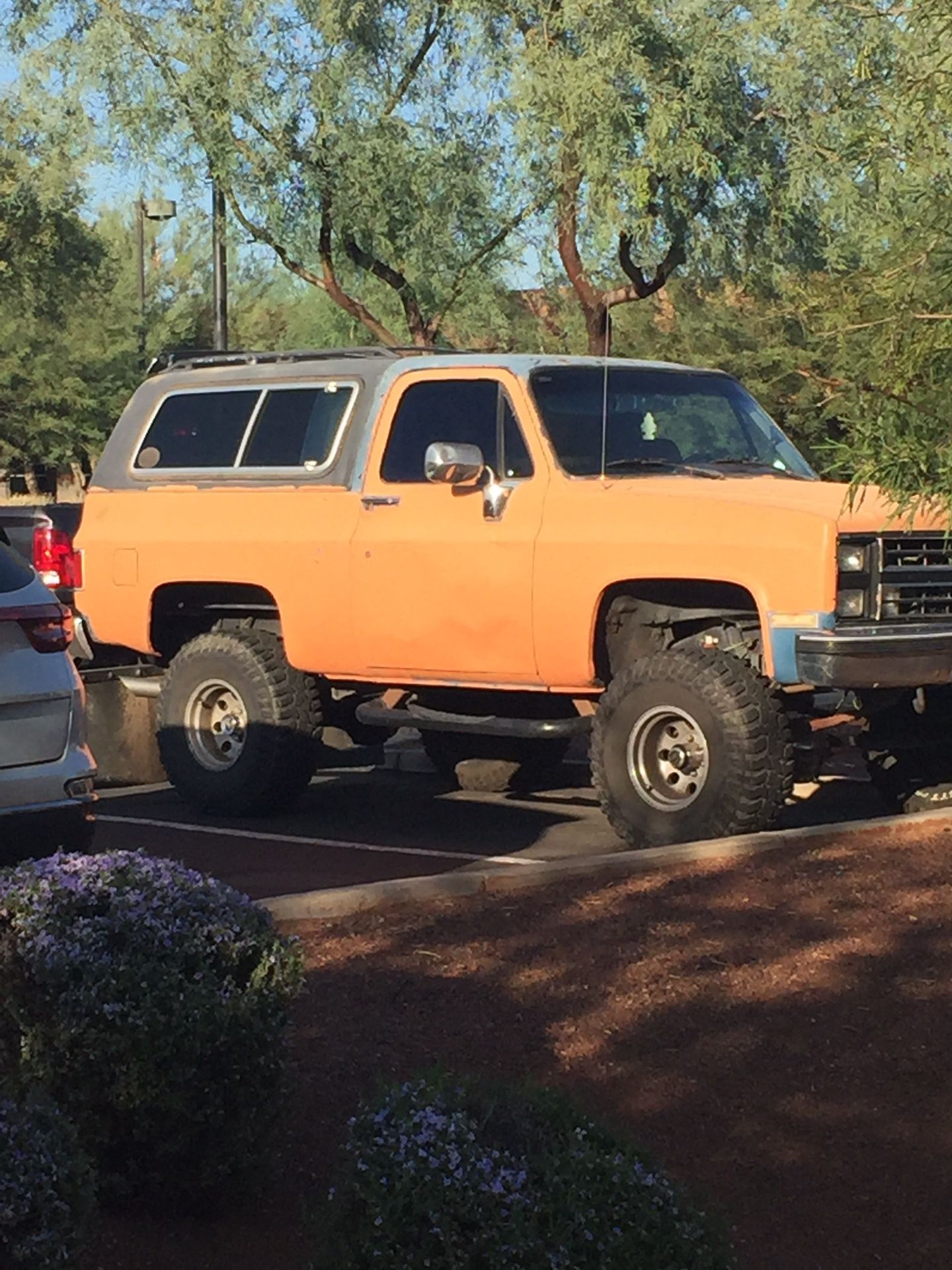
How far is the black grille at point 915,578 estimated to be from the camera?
927 cm

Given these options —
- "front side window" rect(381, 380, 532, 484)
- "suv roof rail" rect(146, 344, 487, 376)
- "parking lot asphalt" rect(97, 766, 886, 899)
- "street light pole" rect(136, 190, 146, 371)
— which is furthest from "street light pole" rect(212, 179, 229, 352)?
"street light pole" rect(136, 190, 146, 371)

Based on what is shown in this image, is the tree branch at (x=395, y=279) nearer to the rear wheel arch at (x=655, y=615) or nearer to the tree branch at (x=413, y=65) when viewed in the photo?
the tree branch at (x=413, y=65)

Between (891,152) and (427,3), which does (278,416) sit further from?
(427,3)

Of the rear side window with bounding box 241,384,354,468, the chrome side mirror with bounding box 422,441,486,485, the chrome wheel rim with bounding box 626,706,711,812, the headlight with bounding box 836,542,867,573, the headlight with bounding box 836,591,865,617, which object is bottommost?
the chrome wheel rim with bounding box 626,706,711,812

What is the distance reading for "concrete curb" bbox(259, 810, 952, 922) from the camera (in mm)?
7094

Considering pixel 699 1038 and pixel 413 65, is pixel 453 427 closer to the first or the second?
pixel 699 1038

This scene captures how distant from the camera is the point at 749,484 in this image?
31.9 ft

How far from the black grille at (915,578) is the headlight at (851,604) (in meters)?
0.08

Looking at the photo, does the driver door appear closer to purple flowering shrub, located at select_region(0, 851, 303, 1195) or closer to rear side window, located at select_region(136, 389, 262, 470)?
rear side window, located at select_region(136, 389, 262, 470)

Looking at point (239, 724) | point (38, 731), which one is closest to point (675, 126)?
point (239, 724)

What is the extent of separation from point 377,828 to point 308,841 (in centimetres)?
62

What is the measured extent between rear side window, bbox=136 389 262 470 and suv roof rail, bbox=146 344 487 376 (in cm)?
24

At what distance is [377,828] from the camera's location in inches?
424

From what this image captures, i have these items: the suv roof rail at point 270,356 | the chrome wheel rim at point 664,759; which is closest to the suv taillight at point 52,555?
the suv roof rail at point 270,356
